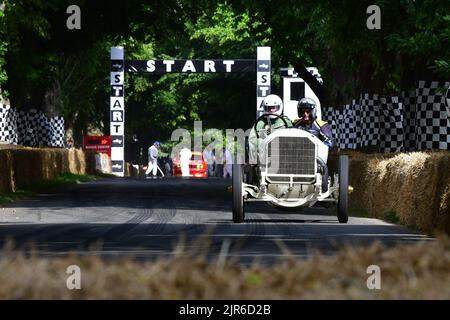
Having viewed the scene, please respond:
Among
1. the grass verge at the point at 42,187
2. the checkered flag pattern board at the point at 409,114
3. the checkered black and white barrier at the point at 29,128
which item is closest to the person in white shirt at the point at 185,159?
the checkered black and white barrier at the point at 29,128

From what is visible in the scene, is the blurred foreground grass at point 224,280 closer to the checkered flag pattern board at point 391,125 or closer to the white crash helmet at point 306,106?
the white crash helmet at point 306,106

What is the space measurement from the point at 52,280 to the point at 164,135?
311 feet

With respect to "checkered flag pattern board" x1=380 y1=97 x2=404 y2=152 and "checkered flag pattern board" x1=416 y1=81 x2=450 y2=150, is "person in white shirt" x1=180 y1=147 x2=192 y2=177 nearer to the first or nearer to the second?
"checkered flag pattern board" x1=380 y1=97 x2=404 y2=152

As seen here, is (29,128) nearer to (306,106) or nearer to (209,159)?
(306,106)

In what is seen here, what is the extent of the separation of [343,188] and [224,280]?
13.3 m

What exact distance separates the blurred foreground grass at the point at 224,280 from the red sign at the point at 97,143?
2667 inches

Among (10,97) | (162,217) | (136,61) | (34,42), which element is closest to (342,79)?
(34,42)

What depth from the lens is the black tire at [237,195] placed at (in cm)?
1789

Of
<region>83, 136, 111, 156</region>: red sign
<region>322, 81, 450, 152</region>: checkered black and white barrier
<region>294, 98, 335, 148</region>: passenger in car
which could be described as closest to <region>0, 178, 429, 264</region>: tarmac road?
<region>294, 98, 335, 148</region>: passenger in car

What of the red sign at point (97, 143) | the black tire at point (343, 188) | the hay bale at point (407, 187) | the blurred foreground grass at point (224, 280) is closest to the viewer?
the blurred foreground grass at point (224, 280)

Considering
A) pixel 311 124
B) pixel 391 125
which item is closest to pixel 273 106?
pixel 311 124

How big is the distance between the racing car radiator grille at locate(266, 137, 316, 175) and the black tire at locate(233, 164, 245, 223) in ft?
2.48

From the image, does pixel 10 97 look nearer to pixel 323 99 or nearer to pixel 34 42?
pixel 34 42

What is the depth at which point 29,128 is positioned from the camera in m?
45.5
